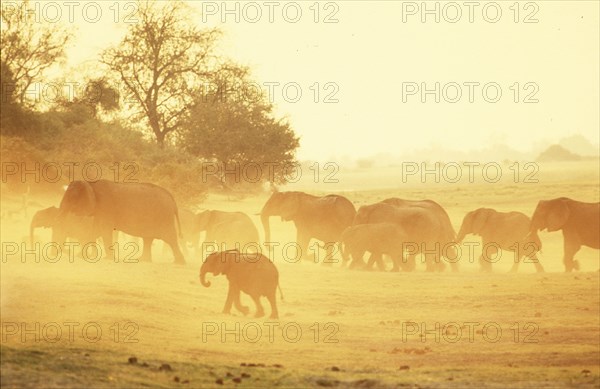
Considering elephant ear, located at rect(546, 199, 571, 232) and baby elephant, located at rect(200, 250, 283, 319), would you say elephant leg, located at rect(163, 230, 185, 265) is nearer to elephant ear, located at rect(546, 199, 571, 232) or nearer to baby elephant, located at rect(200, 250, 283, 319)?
baby elephant, located at rect(200, 250, 283, 319)

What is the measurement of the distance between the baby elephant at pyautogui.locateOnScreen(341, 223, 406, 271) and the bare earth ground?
1.23 metres

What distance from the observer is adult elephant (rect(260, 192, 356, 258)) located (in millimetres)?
32281

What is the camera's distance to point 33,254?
24.2 m

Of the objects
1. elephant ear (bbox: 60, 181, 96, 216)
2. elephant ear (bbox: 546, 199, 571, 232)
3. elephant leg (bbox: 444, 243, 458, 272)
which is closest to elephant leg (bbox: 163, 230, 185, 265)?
elephant ear (bbox: 60, 181, 96, 216)

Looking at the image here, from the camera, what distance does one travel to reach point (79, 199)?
2491 centimetres

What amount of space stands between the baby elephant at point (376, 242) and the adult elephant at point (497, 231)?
2871mm

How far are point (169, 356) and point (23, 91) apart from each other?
2581 centimetres

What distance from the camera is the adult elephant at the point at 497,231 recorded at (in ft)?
98.4

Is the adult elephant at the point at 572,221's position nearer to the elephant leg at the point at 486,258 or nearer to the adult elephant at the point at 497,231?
the adult elephant at the point at 497,231

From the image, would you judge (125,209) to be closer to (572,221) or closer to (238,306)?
(238,306)

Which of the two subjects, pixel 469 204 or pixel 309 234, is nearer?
pixel 309 234

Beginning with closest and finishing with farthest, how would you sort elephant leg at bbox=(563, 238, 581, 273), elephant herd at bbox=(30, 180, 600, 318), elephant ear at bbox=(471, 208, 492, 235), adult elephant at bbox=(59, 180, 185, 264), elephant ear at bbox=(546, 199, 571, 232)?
adult elephant at bbox=(59, 180, 185, 264), elephant herd at bbox=(30, 180, 600, 318), elephant leg at bbox=(563, 238, 581, 273), elephant ear at bbox=(546, 199, 571, 232), elephant ear at bbox=(471, 208, 492, 235)

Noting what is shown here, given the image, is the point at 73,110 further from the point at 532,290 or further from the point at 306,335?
the point at 306,335

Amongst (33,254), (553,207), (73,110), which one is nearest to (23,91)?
(73,110)
